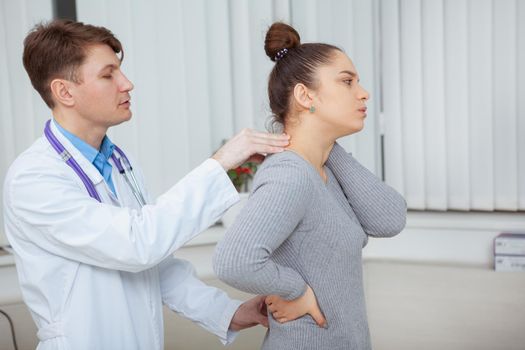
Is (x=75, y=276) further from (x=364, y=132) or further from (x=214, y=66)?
(x=364, y=132)

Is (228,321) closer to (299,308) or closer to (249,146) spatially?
(299,308)

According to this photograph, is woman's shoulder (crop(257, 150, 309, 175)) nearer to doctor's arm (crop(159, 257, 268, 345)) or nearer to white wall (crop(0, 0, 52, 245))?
doctor's arm (crop(159, 257, 268, 345))

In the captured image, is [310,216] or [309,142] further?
[309,142]

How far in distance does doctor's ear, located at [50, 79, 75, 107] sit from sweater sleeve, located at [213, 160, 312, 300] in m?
0.54

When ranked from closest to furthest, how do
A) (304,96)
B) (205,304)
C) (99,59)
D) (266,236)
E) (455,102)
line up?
1. (266,236)
2. (304,96)
3. (99,59)
4. (205,304)
5. (455,102)

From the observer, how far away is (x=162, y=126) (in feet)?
8.56

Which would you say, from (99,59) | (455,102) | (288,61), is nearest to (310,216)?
(288,61)

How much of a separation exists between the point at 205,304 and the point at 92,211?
1.47 feet

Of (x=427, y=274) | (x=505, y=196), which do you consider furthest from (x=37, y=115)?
(x=505, y=196)

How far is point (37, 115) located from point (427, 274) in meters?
1.70

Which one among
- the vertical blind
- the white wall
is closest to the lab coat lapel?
the white wall

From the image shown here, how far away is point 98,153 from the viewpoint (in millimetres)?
1485

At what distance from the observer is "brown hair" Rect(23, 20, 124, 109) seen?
1.42 m

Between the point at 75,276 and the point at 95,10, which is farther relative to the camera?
the point at 95,10
